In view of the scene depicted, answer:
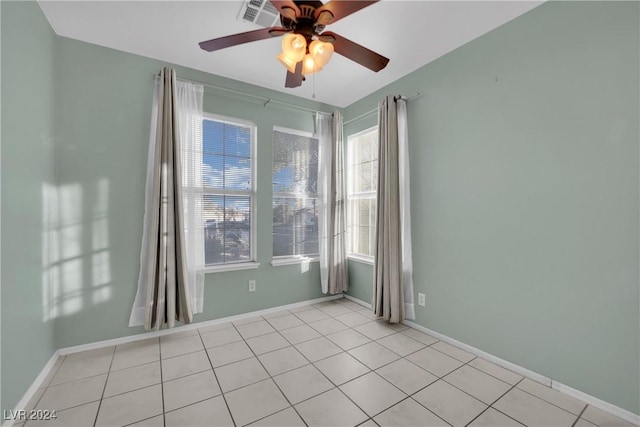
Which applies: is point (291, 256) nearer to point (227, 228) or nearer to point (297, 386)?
point (227, 228)

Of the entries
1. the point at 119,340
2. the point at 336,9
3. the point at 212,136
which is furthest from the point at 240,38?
the point at 119,340

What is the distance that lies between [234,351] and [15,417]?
134cm

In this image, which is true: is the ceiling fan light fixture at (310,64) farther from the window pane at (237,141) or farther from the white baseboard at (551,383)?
the white baseboard at (551,383)

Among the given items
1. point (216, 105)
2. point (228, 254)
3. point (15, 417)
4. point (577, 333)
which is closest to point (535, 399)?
point (577, 333)

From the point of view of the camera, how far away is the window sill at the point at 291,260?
3.45 meters

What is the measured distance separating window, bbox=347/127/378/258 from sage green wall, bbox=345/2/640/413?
36.0 inches

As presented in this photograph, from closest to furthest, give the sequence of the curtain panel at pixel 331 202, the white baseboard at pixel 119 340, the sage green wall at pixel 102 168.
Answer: the white baseboard at pixel 119 340, the sage green wall at pixel 102 168, the curtain panel at pixel 331 202

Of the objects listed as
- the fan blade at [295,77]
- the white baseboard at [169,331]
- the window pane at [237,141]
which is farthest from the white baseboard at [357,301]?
the fan blade at [295,77]

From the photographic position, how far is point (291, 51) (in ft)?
4.91

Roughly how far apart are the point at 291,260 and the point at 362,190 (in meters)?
1.35

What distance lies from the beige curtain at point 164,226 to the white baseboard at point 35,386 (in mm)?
662

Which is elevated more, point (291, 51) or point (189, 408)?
point (291, 51)

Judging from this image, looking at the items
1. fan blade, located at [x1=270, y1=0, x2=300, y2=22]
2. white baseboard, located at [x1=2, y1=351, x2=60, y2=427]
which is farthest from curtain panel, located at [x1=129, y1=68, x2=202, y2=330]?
fan blade, located at [x1=270, y1=0, x2=300, y2=22]

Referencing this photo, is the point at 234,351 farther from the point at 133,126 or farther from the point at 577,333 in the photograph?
the point at 577,333
